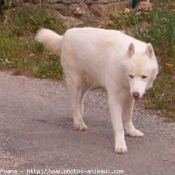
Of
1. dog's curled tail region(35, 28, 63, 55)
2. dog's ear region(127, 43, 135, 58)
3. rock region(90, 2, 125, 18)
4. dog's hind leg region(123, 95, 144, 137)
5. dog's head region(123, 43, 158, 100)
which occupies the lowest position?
rock region(90, 2, 125, 18)

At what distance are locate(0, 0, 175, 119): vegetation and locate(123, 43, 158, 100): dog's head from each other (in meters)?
1.56

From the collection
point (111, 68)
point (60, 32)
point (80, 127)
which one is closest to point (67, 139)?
point (80, 127)

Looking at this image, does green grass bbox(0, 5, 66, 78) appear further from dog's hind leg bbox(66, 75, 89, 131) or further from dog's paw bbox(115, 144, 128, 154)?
dog's paw bbox(115, 144, 128, 154)

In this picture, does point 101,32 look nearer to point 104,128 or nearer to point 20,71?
point 104,128

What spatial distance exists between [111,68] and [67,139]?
0.84 metres

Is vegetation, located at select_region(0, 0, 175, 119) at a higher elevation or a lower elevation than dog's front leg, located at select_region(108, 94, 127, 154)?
lower

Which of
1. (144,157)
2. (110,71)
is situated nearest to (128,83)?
(110,71)

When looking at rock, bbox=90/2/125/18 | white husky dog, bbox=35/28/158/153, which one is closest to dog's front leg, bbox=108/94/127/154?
white husky dog, bbox=35/28/158/153

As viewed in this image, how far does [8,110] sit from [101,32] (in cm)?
157

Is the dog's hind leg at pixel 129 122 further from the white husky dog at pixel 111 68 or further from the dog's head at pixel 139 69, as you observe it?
the dog's head at pixel 139 69

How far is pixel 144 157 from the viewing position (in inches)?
232

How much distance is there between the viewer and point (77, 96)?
6.71 meters

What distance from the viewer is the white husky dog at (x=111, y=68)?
579cm

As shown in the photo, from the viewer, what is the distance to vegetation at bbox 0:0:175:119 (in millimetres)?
7977
